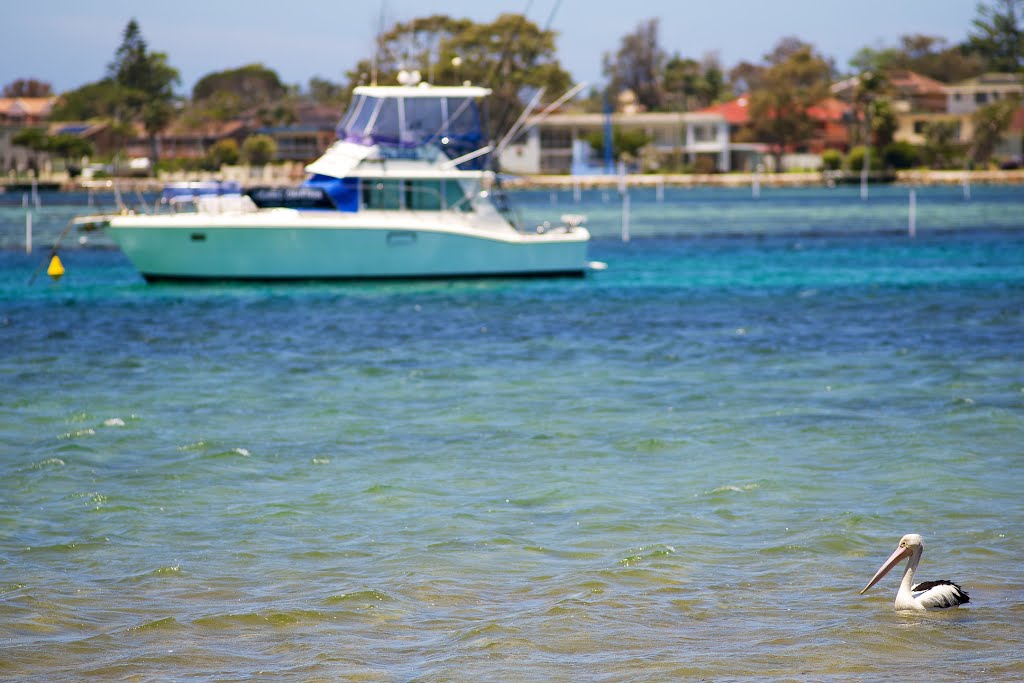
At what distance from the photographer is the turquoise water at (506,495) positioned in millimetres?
8859

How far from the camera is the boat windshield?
1315 inches

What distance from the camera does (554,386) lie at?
62.9 ft

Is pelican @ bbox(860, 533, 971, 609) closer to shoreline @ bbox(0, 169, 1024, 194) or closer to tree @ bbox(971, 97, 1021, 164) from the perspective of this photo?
shoreline @ bbox(0, 169, 1024, 194)

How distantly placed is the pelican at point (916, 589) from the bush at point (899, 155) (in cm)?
13529

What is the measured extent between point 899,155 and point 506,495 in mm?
133217

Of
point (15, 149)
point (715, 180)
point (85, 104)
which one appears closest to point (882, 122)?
point (715, 180)

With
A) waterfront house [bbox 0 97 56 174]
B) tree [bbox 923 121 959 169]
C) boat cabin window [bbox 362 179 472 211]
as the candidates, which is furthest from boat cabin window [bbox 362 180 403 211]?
tree [bbox 923 121 959 169]

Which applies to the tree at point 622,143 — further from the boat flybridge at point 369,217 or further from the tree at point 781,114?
the boat flybridge at point 369,217

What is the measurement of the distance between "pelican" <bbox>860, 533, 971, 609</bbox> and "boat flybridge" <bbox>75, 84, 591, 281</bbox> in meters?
24.2

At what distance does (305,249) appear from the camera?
1292 inches

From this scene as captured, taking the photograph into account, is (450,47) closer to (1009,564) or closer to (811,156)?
(811,156)

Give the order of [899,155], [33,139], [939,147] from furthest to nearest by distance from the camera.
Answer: [33,139] < [939,147] < [899,155]

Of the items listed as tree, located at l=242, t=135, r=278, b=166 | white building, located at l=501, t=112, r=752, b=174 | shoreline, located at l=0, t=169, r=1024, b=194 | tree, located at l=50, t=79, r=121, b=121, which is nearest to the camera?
shoreline, located at l=0, t=169, r=1024, b=194

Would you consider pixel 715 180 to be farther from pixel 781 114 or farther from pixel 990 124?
pixel 990 124
